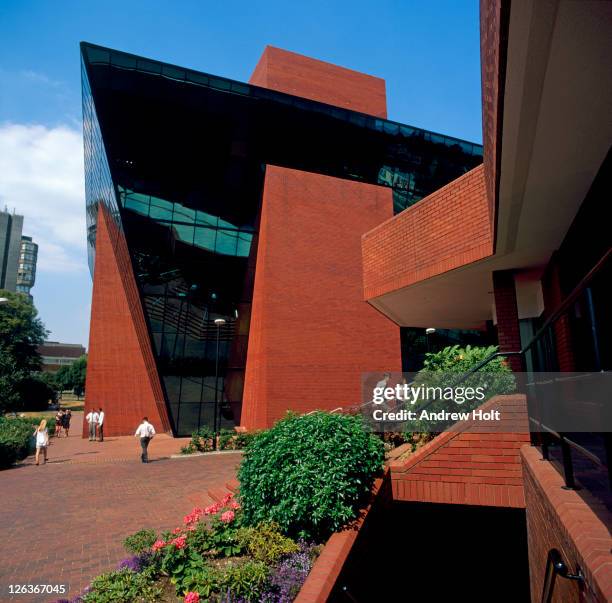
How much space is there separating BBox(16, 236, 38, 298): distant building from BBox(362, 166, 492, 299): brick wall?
14751 centimetres

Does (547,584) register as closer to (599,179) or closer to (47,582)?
(599,179)

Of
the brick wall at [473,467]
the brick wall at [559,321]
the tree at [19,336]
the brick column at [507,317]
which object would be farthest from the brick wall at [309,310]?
the tree at [19,336]

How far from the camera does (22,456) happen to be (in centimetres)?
1631

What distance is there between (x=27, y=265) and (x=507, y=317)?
506 feet

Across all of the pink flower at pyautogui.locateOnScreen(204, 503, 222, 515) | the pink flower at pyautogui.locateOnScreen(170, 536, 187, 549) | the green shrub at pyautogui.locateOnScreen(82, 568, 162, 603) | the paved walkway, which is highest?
the pink flower at pyautogui.locateOnScreen(204, 503, 222, 515)

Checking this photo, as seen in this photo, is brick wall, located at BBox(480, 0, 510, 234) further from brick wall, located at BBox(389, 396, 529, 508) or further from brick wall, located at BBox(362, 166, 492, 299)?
brick wall, located at BBox(389, 396, 529, 508)

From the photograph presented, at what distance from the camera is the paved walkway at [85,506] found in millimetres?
5727

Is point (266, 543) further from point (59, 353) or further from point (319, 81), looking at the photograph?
point (59, 353)

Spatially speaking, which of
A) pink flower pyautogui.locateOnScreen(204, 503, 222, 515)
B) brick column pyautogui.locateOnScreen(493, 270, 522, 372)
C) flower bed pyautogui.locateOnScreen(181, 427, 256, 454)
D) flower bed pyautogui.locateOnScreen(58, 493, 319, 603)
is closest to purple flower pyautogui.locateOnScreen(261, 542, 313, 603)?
flower bed pyautogui.locateOnScreen(58, 493, 319, 603)

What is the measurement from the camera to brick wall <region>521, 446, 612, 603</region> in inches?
80.0

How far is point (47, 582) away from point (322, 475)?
3564 millimetres

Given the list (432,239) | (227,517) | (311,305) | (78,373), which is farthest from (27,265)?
(227,517)

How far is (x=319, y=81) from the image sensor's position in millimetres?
26203

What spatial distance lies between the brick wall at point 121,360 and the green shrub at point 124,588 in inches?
704
